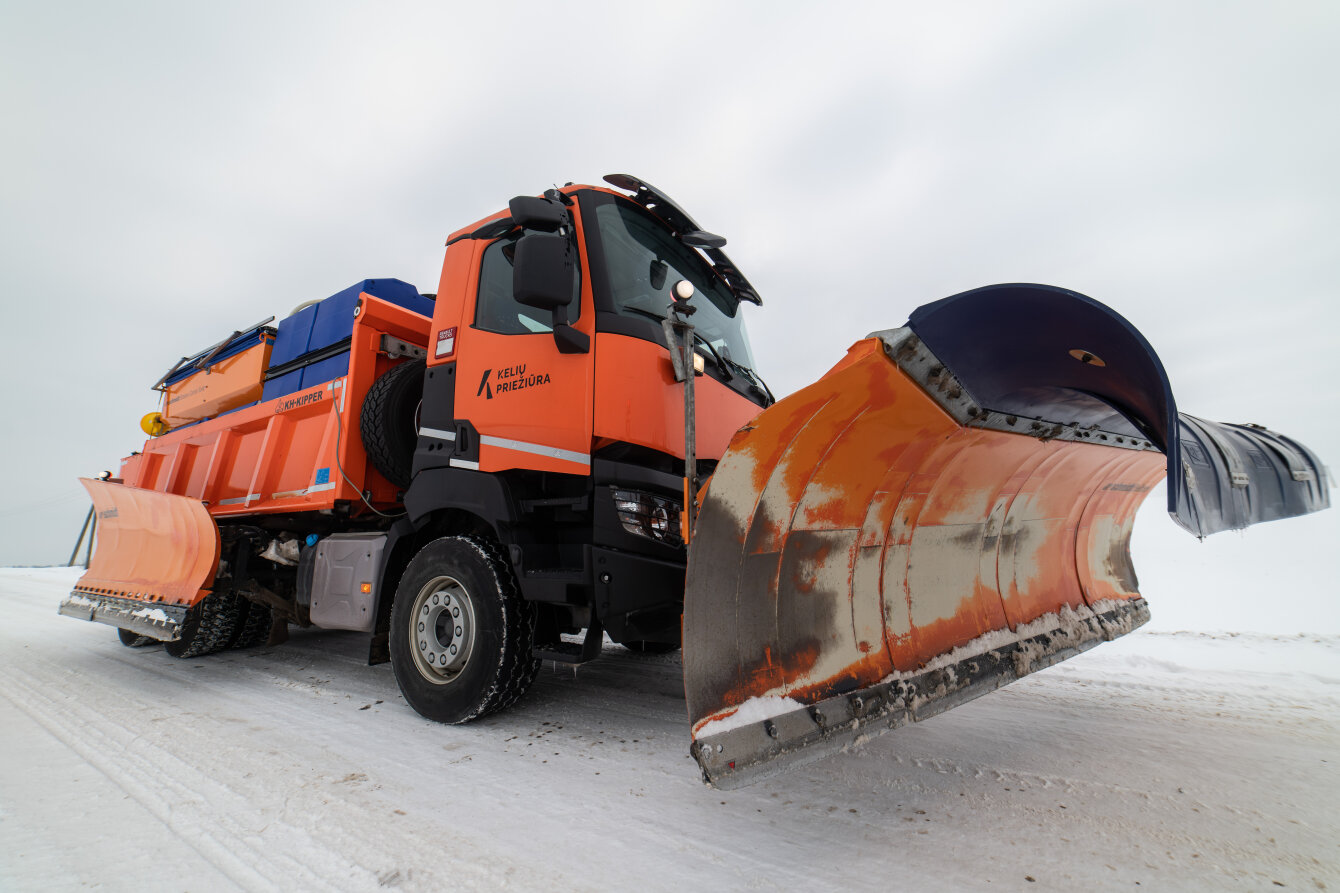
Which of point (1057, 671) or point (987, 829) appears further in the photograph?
point (1057, 671)

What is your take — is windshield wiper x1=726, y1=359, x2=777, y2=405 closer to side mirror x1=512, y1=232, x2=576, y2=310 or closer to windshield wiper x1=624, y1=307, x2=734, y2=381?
windshield wiper x1=624, y1=307, x2=734, y2=381

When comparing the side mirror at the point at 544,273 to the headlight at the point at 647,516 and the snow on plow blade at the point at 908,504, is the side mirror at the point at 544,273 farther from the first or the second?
the snow on plow blade at the point at 908,504

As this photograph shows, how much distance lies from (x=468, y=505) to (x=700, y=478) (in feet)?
4.19

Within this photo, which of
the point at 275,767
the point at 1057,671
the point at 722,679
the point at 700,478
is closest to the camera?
the point at 722,679

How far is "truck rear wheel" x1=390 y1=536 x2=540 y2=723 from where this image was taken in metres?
3.01

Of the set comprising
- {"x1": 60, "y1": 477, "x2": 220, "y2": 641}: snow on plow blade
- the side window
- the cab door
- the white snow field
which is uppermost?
the side window

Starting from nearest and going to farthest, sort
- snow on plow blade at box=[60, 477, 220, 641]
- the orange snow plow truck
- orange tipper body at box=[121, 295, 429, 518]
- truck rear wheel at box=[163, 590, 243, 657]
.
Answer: the orange snow plow truck, orange tipper body at box=[121, 295, 429, 518], snow on plow blade at box=[60, 477, 220, 641], truck rear wheel at box=[163, 590, 243, 657]

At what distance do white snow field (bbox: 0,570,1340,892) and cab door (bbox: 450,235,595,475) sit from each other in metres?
1.41

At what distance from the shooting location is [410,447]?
13.3 ft

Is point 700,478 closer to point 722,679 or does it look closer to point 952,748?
point 722,679

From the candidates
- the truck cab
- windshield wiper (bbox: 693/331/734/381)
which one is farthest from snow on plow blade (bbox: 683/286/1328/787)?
windshield wiper (bbox: 693/331/734/381)

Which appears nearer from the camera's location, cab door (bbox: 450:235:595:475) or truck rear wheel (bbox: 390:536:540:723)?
cab door (bbox: 450:235:595:475)

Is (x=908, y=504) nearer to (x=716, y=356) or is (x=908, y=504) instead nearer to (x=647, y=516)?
(x=647, y=516)

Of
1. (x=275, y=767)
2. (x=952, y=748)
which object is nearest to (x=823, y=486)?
(x=952, y=748)
